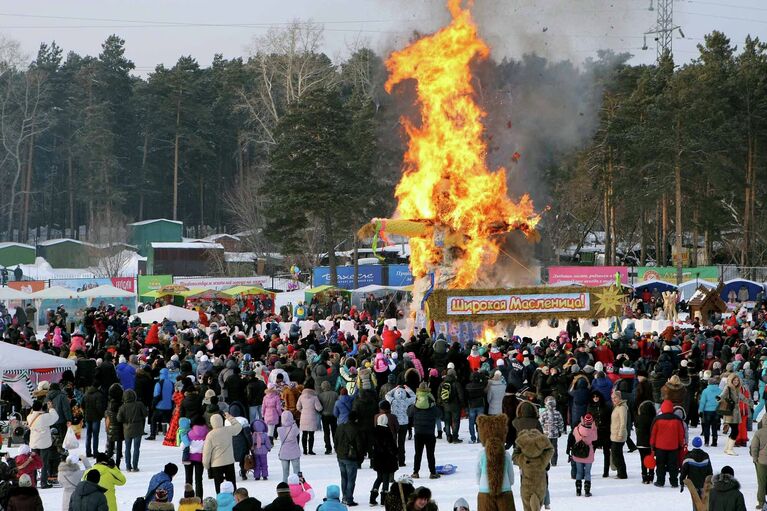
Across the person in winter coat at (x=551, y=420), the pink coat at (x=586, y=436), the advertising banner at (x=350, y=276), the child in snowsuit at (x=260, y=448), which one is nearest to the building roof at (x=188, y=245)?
the advertising banner at (x=350, y=276)

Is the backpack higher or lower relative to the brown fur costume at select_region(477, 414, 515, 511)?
higher

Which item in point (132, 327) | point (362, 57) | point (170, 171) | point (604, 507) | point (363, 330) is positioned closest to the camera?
point (604, 507)

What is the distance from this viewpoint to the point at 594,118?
5066cm

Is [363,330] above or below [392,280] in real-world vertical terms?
below

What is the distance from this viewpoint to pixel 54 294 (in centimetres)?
3722

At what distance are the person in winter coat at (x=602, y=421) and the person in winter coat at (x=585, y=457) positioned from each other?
25.8 inches

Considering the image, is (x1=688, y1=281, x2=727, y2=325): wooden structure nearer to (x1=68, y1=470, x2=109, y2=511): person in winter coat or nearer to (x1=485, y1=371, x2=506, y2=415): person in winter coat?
(x1=485, y1=371, x2=506, y2=415): person in winter coat

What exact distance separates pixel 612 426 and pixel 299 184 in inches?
1552

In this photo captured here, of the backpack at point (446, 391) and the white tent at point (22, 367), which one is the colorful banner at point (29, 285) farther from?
the backpack at point (446, 391)

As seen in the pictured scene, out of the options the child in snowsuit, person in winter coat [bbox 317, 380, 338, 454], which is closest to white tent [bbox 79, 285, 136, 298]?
person in winter coat [bbox 317, 380, 338, 454]

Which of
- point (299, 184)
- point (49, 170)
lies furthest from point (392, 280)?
point (49, 170)

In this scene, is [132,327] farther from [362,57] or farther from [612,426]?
[362,57]

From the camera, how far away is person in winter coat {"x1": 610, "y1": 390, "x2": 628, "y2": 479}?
14.1 metres

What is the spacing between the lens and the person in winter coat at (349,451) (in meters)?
12.9
